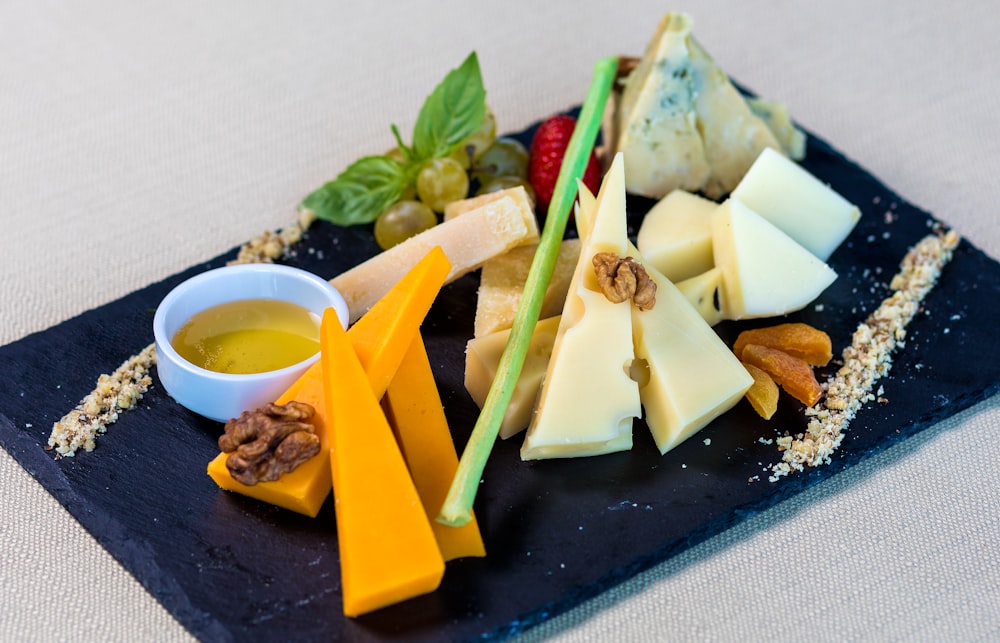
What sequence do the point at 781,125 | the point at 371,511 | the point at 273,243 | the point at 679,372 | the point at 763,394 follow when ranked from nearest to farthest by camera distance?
the point at 371,511 < the point at 679,372 < the point at 763,394 < the point at 273,243 < the point at 781,125

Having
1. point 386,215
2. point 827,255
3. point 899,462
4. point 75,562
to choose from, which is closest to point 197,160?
point 386,215

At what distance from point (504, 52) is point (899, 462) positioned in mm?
1975

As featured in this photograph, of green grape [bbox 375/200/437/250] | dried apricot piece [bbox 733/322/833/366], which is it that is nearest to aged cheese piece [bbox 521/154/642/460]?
dried apricot piece [bbox 733/322/833/366]

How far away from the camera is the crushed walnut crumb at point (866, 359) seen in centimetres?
216

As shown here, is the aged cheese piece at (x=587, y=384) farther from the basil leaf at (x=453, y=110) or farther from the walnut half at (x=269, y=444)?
the basil leaf at (x=453, y=110)

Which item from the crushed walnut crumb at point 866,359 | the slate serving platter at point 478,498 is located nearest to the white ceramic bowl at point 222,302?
the slate serving platter at point 478,498

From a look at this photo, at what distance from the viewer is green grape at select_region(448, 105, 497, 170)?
2.79 meters

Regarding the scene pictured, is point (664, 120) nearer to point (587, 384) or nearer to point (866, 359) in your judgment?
point (866, 359)

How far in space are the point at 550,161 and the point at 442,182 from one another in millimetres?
285

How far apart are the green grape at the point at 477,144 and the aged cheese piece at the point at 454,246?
1.23 feet

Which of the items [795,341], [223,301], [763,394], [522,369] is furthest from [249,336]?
[795,341]

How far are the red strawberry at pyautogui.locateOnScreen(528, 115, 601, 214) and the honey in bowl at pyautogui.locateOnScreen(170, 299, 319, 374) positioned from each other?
0.74 meters

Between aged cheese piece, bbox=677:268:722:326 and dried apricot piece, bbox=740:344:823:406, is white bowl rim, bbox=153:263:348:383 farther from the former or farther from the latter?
dried apricot piece, bbox=740:344:823:406

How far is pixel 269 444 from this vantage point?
191 centimetres
